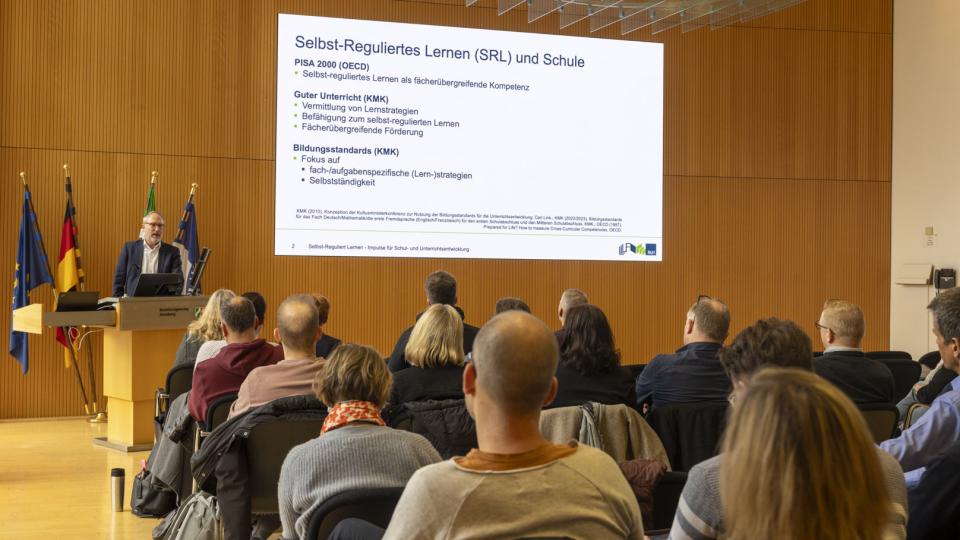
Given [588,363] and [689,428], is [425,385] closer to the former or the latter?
[588,363]

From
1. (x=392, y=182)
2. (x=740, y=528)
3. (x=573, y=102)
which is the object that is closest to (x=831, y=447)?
(x=740, y=528)

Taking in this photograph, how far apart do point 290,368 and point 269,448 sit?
394 mm

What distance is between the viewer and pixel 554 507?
5.74 feet

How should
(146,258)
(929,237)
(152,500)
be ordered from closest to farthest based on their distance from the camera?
(152,500) → (146,258) → (929,237)

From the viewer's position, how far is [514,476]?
176 cm

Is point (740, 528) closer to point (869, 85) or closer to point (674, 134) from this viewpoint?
point (674, 134)

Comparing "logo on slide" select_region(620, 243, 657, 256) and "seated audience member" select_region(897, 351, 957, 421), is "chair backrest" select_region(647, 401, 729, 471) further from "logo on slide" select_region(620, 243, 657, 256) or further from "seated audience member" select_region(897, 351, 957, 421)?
"logo on slide" select_region(620, 243, 657, 256)

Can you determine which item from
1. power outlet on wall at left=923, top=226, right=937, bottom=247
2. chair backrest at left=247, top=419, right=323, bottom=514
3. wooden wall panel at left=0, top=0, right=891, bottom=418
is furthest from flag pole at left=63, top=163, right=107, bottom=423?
power outlet on wall at left=923, top=226, right=937, bottom=247

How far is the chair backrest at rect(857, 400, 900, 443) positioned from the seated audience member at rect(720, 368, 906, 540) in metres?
2.38

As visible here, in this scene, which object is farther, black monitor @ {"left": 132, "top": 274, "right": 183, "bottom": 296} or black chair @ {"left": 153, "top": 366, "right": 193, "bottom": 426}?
black monitor @ {"left": 132, "top": 274, "right": 183, "bottom": 296}

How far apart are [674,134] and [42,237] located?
614 cm

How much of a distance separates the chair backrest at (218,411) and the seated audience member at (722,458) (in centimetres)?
221

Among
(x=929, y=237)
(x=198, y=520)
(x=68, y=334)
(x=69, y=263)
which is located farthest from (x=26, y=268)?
(x=929, y=237)

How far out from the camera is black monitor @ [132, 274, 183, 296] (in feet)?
22.3
